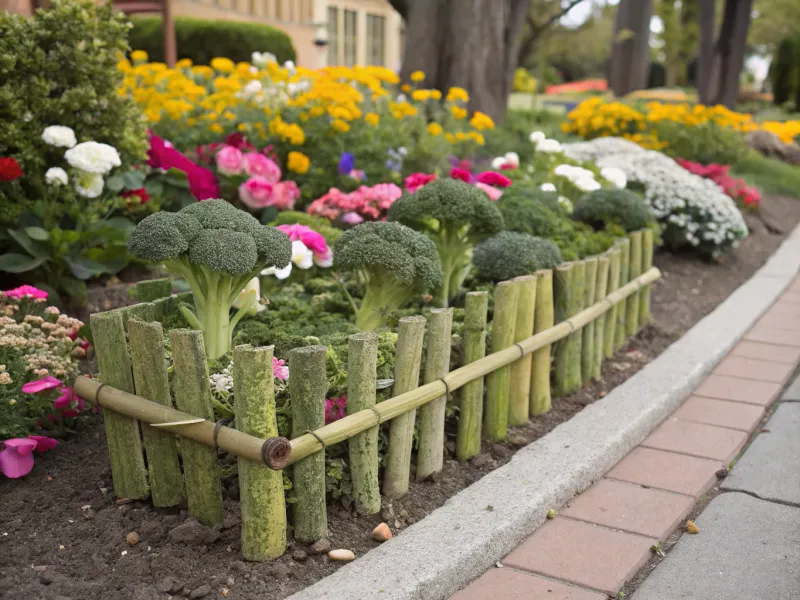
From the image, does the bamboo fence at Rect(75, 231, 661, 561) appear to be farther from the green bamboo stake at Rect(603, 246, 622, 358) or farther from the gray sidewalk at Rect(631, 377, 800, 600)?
the green bamboo stake at Rect(603, 246, 622, 358)

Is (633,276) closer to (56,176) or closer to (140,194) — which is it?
(140,194)

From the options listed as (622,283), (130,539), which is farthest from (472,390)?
(622,283)

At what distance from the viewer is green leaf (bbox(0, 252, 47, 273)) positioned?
3875 millimetres

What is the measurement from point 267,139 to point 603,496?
3.71 m

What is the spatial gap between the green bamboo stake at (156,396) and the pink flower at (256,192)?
2.52m

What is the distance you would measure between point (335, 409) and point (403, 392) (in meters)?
0.24

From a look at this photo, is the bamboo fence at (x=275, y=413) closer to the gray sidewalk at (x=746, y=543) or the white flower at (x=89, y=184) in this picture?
the gray sidewalk at (x=746, y=543)

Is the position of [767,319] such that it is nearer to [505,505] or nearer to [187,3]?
[505,505]

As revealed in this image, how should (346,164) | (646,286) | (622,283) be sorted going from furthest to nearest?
1. (346,164)
2. (646,286)
3. (622,283)

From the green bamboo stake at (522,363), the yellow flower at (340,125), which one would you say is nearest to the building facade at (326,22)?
→ the yellow flower at (340,125)

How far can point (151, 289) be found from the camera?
341 cm

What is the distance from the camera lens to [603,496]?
10.3 ft

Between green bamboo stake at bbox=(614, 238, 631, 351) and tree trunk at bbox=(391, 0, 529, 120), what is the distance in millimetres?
4360

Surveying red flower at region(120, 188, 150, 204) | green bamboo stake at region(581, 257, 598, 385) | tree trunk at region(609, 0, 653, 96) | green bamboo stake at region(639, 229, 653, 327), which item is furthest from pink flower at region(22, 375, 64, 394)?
tree trunk at region(609, 0, 653, 96)
